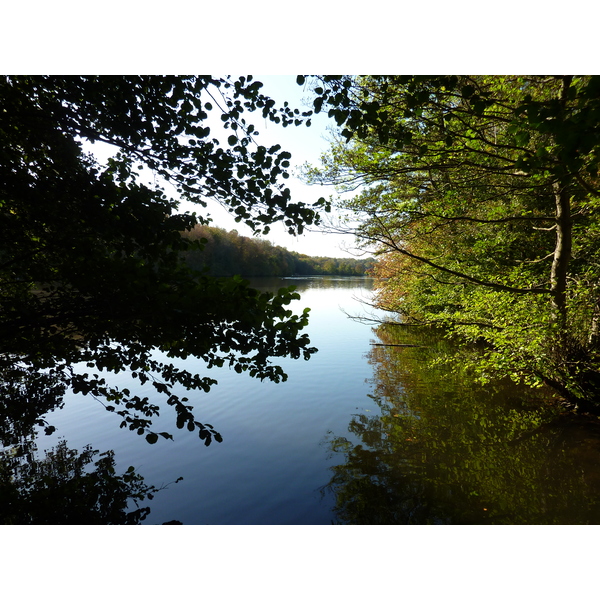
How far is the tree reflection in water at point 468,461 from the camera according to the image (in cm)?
438

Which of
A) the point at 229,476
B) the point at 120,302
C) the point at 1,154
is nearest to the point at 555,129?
the point at 120,302

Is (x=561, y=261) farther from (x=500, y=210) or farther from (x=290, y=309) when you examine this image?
(x=290, y=309)

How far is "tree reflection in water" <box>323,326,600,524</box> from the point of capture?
14.4ft

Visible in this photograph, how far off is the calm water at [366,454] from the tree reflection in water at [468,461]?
0.06 feet

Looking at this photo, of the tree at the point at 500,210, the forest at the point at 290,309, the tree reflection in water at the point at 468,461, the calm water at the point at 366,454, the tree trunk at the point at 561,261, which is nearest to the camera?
the forest at the point at 290,309

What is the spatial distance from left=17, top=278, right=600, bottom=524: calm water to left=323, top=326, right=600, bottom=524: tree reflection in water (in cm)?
2

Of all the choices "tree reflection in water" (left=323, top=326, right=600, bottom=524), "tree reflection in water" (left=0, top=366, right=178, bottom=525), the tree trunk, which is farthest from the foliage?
the tree trunk

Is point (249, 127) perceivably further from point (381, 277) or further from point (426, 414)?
point (381, 277)

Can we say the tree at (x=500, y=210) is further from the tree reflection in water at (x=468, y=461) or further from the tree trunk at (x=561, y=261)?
the tree reflection in water at (x=468, y=461)

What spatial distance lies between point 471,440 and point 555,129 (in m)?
5.97

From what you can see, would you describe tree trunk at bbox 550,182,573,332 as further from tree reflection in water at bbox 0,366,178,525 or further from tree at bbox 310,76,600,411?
tree reflection in water at bbox 0,366,178,525

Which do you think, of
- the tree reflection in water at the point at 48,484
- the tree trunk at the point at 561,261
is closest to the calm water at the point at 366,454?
the tree reflection in water at the point at 48,484

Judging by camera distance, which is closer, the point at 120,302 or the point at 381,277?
the point at 120,302

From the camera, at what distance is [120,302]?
232cm
